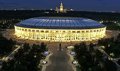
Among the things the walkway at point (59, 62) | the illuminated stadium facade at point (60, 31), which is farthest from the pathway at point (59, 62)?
the illuminated stadium facade at point (60, 31)

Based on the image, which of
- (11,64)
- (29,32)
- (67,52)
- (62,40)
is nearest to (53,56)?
(67,52)

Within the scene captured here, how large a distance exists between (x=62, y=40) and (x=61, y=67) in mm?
26798

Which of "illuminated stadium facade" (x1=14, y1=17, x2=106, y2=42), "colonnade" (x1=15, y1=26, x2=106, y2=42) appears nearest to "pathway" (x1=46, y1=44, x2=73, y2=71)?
"colonnade" (x1=15, y1=26, x2=106, y2=42)

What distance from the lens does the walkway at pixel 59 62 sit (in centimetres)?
2897

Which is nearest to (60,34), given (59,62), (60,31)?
(60,31)

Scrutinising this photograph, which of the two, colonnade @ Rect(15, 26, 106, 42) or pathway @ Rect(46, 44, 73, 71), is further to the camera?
colonnade @ Rect(15, 26, 106, 42)

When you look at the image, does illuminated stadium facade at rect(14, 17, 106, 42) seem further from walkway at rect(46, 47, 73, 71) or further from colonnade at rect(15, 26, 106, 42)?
walkway at rect(46, 47, 73, 71)

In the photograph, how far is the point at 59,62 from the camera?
3238 centimetres

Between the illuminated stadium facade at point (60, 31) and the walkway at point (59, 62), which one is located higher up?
the illuminated stadium facade at point (60, 31)

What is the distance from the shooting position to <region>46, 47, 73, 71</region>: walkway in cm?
2897

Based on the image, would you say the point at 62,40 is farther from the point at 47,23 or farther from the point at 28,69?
the point at 28,69

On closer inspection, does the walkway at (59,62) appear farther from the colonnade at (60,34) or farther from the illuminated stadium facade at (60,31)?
the illuminated stadium facade at (60,31)

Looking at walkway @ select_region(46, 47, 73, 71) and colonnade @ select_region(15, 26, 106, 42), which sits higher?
colonnade @ select_region(15, 26, 106, 42)

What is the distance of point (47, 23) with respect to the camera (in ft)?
197
